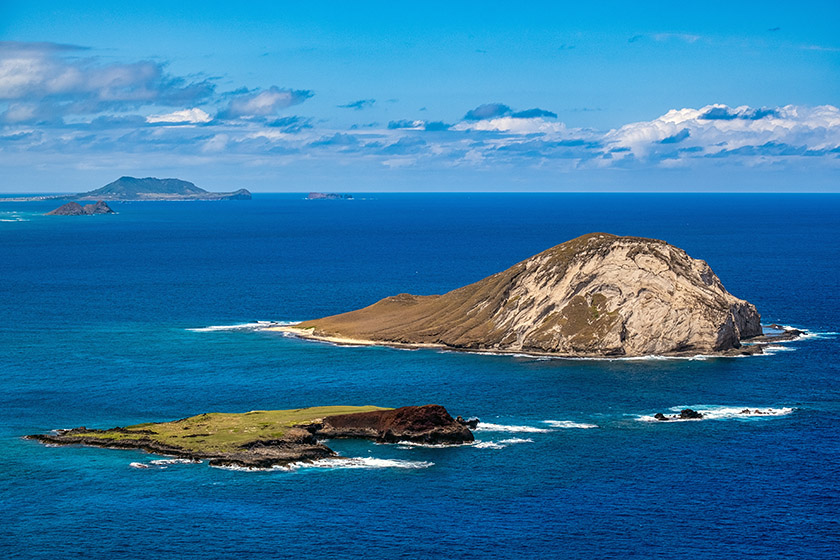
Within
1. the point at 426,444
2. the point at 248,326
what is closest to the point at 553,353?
the point at 426,444

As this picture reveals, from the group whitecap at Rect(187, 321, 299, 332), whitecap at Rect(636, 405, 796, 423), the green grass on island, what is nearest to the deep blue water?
whitecap at Rect(636, 405, 796, 423)

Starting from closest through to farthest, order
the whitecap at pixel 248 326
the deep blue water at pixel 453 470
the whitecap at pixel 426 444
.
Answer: the deep blue water at pixel 453 470, the whitecap at pixel 426 444, the whitecap at pixel 248 326

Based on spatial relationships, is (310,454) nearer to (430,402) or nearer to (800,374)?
(430,402)

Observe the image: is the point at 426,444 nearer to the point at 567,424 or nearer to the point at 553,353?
the point at 567,424

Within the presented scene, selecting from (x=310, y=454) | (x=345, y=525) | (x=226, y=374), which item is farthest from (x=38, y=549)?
(x=226, y=374)

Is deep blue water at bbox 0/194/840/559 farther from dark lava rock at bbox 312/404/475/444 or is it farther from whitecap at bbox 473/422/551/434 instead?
dark lava rock at bbox 312/404/475/444

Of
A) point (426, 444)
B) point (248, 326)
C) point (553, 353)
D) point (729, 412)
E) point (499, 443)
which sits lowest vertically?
point (426, 444)

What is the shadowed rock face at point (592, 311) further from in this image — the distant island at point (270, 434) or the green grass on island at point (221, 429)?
the green grass on island at point (221, 429)

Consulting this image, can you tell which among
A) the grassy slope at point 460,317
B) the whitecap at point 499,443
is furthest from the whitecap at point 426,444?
the grassy slope at point 460,317
